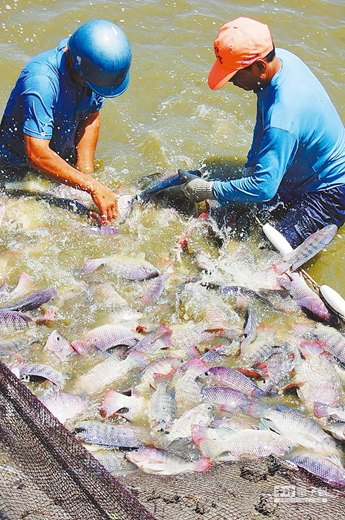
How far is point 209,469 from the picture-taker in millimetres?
3812

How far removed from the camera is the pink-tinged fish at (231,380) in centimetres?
453

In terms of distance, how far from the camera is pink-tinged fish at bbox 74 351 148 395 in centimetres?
445

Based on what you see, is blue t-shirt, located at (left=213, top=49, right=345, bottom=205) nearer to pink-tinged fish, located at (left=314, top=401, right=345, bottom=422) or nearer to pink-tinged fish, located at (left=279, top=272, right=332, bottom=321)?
pink-tinged fish, located at (left=279, top=272, right=332, bottom=321)

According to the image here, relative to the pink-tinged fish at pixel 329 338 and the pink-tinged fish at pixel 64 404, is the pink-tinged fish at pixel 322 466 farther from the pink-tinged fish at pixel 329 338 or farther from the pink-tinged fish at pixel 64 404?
the pink-tinged fish at pixel 64 404

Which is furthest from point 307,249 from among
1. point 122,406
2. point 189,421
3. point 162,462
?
point 162,462

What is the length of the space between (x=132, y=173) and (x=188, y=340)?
247cm

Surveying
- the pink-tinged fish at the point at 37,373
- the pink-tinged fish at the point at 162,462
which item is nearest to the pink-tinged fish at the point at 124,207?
the pink-tinged fish at the point at 37,373

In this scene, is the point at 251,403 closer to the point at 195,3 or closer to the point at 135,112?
the point at 135,112

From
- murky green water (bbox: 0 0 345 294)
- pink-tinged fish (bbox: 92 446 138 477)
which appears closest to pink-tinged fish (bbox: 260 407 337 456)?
pink-tinged fish (bbox: 92 446 138 477)

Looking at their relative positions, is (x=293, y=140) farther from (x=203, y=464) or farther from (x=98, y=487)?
(x=98, y=487)

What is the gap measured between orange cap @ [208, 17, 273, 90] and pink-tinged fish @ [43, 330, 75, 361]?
7.94 ft

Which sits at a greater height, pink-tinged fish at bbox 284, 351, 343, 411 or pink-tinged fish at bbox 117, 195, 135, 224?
pink-tinged fish at bbox 117, 195, 135, 224

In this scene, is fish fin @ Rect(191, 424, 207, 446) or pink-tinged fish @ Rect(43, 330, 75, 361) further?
pink-tinged fish @ Rect(43, 330, 75, 361)

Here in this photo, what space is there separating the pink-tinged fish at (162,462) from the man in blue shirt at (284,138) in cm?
244
